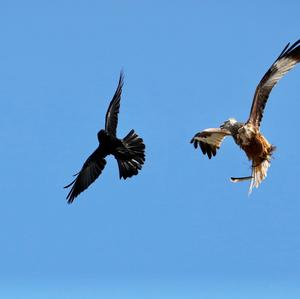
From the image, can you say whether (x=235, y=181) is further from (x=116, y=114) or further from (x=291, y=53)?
(x=116, y=114)

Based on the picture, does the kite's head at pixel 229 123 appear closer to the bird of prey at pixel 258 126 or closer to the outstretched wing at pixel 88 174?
the bird of prey at pixel 258 126

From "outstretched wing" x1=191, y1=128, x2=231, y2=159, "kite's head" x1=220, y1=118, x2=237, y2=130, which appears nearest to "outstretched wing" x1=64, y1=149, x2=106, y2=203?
"outstretched wing" x1=191, y1=128, x2=231, y2=159

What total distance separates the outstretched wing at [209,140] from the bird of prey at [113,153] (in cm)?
117

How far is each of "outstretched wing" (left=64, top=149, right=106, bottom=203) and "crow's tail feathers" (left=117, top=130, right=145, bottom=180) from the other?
58 cm

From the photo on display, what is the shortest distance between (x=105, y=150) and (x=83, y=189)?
872 millimetres

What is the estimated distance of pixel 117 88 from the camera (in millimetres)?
16500

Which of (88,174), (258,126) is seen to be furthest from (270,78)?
(88,174)

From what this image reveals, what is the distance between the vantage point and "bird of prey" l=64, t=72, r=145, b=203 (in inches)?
609

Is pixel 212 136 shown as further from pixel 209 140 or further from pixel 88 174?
pixel 88 174

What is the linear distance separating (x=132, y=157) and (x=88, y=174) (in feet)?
3.59

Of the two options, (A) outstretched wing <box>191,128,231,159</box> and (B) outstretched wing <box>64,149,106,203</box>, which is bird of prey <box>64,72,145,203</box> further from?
(A) outstretched wing <box>191,128,231,159</box>

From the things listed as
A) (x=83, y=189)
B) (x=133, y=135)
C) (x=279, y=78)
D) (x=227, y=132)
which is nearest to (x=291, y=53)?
(x=279, y=78)

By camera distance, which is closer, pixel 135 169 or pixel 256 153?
pixel 256 153

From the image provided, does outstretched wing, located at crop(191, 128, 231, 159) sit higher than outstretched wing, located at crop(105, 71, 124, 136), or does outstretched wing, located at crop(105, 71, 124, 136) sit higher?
outstretched wing, located at crop(105, 71, 124, 136)
